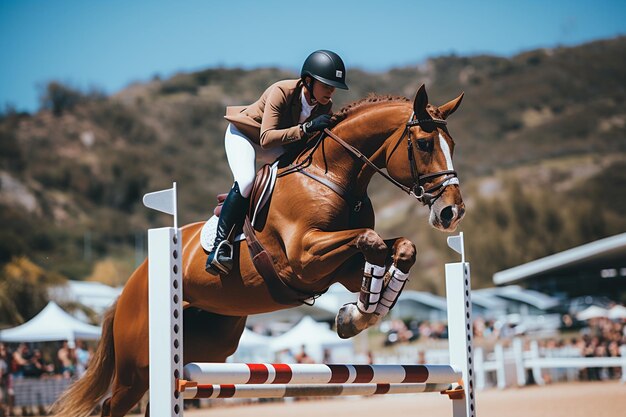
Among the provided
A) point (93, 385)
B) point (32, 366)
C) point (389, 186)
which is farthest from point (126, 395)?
point (389, 186)

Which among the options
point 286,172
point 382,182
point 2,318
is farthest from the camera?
point 382,182

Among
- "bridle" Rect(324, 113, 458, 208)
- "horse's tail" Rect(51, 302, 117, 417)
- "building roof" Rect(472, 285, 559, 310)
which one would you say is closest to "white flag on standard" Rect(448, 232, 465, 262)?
"bridle" Rect(324, 113, 458, 208)

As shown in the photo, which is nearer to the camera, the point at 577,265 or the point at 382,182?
the point at 577,265

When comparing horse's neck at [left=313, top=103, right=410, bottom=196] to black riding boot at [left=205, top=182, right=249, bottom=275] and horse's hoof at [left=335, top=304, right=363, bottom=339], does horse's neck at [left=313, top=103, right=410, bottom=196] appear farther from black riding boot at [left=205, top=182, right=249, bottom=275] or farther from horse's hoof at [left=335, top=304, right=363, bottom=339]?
horse's hoof at [left=335, top=304, right=363, bottom=339]

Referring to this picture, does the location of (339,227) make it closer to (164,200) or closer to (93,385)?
(164,200)

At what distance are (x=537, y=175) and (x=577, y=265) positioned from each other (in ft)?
122

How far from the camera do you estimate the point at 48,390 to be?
44.4 ft

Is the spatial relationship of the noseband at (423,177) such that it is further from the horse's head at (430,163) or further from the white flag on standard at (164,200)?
the white flag on standard at (164,200)

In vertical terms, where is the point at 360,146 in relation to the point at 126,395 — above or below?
above

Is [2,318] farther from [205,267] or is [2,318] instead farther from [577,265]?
[577,265]

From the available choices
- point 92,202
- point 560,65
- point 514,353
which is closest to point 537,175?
point 560,65

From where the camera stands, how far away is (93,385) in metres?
5.82

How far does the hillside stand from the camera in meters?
45.2

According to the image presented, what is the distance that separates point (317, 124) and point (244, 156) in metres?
0.53
